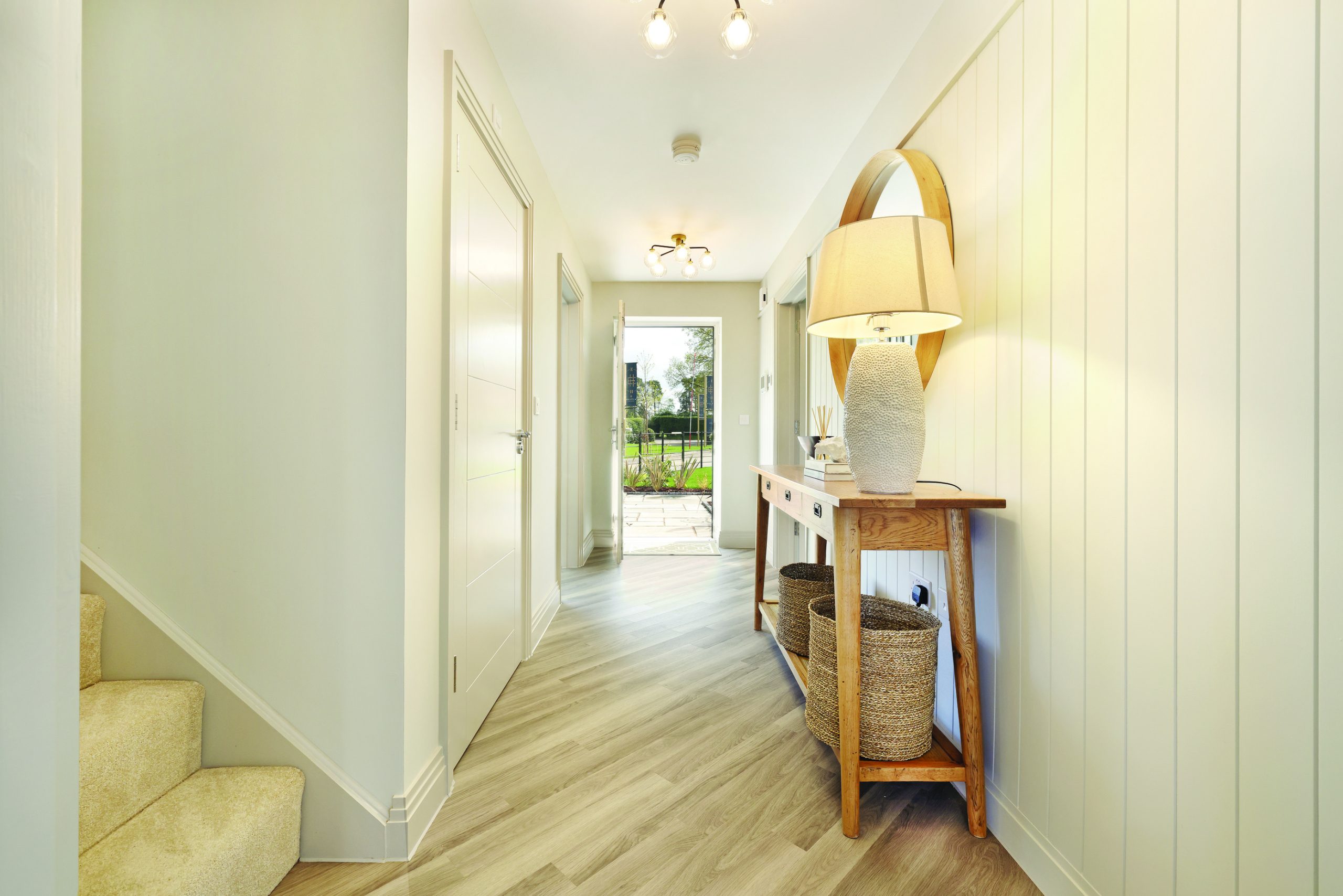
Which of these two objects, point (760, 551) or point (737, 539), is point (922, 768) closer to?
point (760, 551)

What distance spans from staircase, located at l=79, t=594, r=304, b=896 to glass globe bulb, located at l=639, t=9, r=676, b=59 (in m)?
1.81

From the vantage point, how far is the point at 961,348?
1.65 m

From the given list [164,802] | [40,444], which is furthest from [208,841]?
[40,444]

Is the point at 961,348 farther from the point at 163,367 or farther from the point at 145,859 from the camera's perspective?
the point at 145,859

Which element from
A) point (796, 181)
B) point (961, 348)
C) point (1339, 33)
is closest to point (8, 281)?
point (1339, 33)

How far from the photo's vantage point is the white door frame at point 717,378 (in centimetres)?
502

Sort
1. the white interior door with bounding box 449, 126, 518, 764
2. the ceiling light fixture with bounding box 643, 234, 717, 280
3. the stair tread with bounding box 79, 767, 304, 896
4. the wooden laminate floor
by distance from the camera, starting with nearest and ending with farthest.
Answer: the stair tread with bounding box 79, 767, 304, 896, the wooden laminate floor, the white interior door with bounding box 449, 126, 518, 764, the ceiling light fixture with bounding box 643, 234, 717, 280

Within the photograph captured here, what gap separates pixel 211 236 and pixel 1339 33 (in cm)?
198

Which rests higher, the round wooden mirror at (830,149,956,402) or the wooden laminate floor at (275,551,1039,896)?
the round wooden mirror at (830,149,956,402)

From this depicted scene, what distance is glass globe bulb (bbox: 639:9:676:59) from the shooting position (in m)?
1.51

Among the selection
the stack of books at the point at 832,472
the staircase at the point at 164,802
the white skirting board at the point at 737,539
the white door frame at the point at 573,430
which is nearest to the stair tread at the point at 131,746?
the staircase at the point at 164,802

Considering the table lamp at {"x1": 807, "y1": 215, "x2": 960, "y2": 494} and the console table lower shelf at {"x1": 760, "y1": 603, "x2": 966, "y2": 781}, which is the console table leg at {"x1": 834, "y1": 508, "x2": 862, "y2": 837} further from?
the table lamp at {"x1": 807, "y1": 215, "x2": 960, "y2": 494}

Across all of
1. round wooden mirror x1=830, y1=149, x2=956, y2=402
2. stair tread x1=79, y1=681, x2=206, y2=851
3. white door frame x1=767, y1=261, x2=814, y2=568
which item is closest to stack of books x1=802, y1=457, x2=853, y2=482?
round wooden mirror x1=830, y1=149, x2=956, y2=402

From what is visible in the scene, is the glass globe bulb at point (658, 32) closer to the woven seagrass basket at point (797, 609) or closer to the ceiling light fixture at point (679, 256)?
the woven seagrass basket at point (797, 609)
